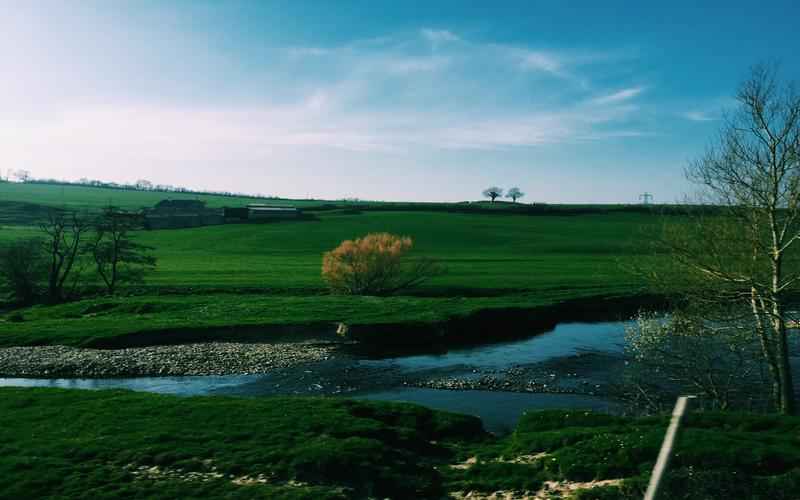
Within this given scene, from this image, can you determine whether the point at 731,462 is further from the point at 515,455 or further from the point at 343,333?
the point at 343,333

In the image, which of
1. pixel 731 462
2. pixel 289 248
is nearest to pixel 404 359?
pixel 731 462

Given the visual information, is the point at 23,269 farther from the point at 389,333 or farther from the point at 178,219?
the point at 178,219

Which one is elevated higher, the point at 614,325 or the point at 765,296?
the point at 765,296

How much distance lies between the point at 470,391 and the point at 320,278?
153 ft

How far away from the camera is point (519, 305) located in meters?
59.0

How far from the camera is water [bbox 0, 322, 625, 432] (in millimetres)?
32219

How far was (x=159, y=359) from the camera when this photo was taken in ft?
143

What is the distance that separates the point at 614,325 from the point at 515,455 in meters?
38.7

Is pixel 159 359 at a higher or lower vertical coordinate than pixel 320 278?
lower

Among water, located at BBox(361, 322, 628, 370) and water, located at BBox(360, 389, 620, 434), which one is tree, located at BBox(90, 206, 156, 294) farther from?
water, located at BBox(360, 389, 620, 434)

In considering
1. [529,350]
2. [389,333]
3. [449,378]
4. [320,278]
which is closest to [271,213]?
[320,278]

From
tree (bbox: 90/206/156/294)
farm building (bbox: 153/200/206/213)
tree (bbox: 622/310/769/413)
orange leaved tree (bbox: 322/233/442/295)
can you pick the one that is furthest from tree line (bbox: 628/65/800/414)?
farm building (bbox: 153/200/206/213)

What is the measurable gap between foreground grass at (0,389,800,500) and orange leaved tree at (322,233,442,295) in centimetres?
4208

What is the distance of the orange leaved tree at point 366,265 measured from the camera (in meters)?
69.0
